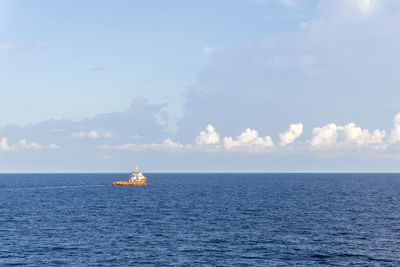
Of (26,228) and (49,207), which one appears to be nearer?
(26,228)

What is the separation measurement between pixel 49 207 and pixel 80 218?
32565 mm

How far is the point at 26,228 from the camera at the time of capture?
90.9 metres

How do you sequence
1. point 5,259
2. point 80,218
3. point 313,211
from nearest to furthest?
point 5,259, point 80,218, point 313,211

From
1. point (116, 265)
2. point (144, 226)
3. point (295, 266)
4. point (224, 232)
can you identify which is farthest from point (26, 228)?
point (295, 266)

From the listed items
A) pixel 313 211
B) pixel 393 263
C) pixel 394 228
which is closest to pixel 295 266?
pixel 393 263

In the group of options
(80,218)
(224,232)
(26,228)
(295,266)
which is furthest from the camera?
(80,218)

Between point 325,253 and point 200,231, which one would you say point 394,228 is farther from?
point 200,231

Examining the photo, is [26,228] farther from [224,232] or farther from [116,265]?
[224,232]

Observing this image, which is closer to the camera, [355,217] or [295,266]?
[295,266]

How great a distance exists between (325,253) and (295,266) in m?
10.5

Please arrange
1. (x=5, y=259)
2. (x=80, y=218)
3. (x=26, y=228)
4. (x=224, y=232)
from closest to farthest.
Answer: (x=5, y=259), (x=224, y=232), (x=26, y=228), (x=80, y=218)

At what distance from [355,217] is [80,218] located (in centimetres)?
7816

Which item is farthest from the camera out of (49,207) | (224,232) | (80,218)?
(49,207)

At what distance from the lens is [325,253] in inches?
2670
